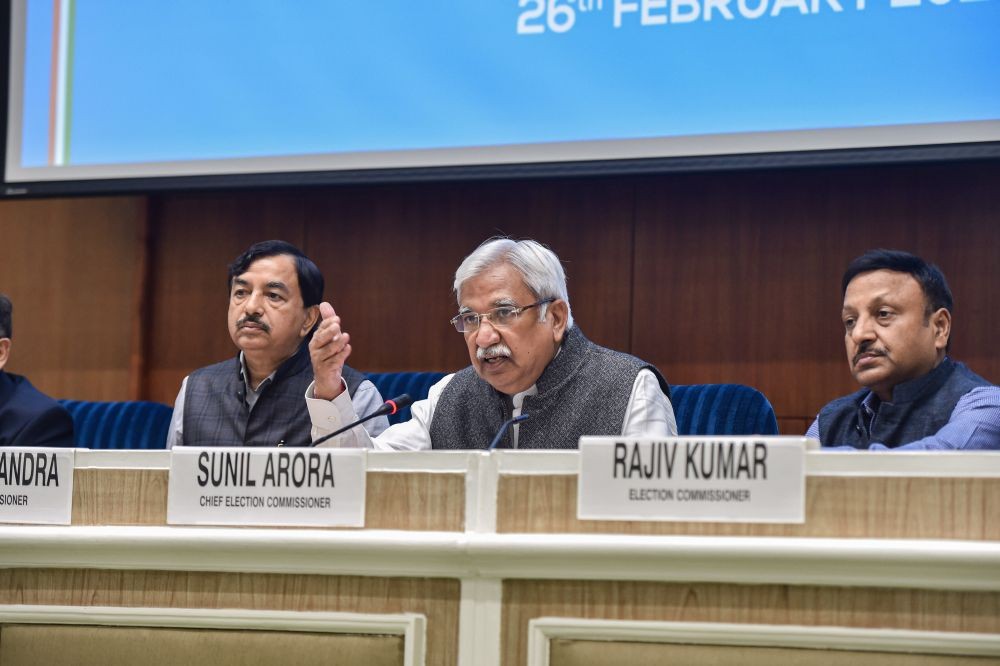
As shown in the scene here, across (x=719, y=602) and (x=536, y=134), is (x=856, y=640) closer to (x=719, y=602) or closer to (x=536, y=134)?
(x=719, y=602)

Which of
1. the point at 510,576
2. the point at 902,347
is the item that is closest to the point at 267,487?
the point at 510,576

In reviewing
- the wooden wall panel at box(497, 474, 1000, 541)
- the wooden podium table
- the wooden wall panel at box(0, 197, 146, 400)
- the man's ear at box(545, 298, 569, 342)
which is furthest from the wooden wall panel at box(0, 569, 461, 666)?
the wooden wall panel at box(0, 197, 146, 400)

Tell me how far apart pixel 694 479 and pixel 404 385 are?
1597mm

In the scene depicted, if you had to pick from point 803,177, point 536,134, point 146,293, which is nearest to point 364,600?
point 536,134

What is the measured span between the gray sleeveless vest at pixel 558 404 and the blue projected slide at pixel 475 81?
0.73 metres

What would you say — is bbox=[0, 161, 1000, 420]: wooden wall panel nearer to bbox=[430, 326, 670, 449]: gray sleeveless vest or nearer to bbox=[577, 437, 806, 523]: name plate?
bbox=[430, 326, 670, 449]: gray sleeveless vest

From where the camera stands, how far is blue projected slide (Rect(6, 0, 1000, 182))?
262 cm

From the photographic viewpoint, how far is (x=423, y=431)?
2.34 m

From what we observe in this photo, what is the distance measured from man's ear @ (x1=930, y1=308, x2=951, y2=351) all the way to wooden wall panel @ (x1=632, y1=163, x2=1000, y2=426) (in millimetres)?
652

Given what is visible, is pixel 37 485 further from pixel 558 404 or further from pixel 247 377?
pixel 247 377

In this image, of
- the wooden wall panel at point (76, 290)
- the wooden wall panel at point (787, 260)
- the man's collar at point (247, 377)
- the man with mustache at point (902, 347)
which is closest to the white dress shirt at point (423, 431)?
the man with mustache at point (902, 347)

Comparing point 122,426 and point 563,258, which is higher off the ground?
point 563,258

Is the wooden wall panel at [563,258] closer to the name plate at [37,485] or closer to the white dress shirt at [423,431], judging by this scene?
the white dress shirt at [423,431]

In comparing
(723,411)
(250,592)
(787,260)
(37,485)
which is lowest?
(250,592)
